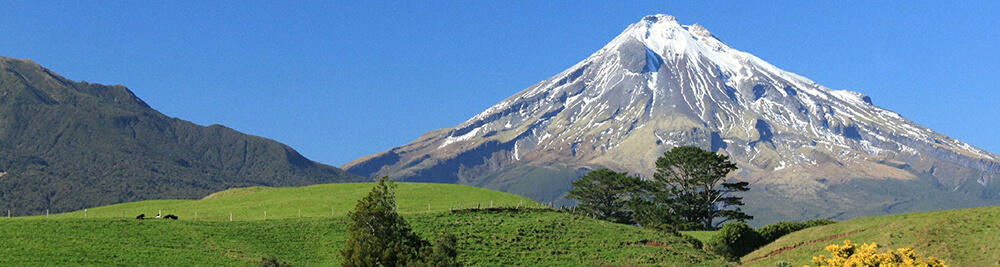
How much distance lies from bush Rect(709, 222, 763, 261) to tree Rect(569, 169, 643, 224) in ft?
154

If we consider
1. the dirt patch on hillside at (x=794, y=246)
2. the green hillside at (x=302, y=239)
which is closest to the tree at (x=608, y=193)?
the green hillside at (x=302, y=239)

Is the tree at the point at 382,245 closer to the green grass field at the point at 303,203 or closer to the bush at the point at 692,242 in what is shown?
the green grass field at the point at 303,203

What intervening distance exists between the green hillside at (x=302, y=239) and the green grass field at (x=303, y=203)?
0.65 meters

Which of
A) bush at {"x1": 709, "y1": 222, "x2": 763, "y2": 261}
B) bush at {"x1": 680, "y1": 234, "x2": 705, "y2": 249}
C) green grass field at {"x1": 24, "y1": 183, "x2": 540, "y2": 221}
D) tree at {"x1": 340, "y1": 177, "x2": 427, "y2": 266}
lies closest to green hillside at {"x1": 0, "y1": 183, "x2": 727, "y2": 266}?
green grass field at {"x1": 24, "y1": 183, "x2": 540, "y2": 221}

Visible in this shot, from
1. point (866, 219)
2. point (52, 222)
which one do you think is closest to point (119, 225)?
point (52, 222)

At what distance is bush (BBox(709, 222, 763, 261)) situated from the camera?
10462cm

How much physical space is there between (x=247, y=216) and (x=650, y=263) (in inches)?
1728

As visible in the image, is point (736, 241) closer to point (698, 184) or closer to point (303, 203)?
point (698, 184)

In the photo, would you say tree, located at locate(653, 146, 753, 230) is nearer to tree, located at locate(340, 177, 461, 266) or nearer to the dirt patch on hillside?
the dirt patch on hillside

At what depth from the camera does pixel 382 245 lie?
66562mm

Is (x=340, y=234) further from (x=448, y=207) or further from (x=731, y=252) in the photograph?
(x=731, y=252)

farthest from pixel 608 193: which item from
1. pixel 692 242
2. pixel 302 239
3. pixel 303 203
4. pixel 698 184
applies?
pixel 302 239

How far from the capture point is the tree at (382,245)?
215ft

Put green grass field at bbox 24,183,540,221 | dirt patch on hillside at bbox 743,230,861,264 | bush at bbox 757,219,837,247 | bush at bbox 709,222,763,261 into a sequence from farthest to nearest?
1. bush at bbox 757,219,837,247
2. green grass field at bbox 24,183,540,221
3. bush at bbox 709,222,763,261
4. dirt patch on hillside at bbox 743,230,861,264
